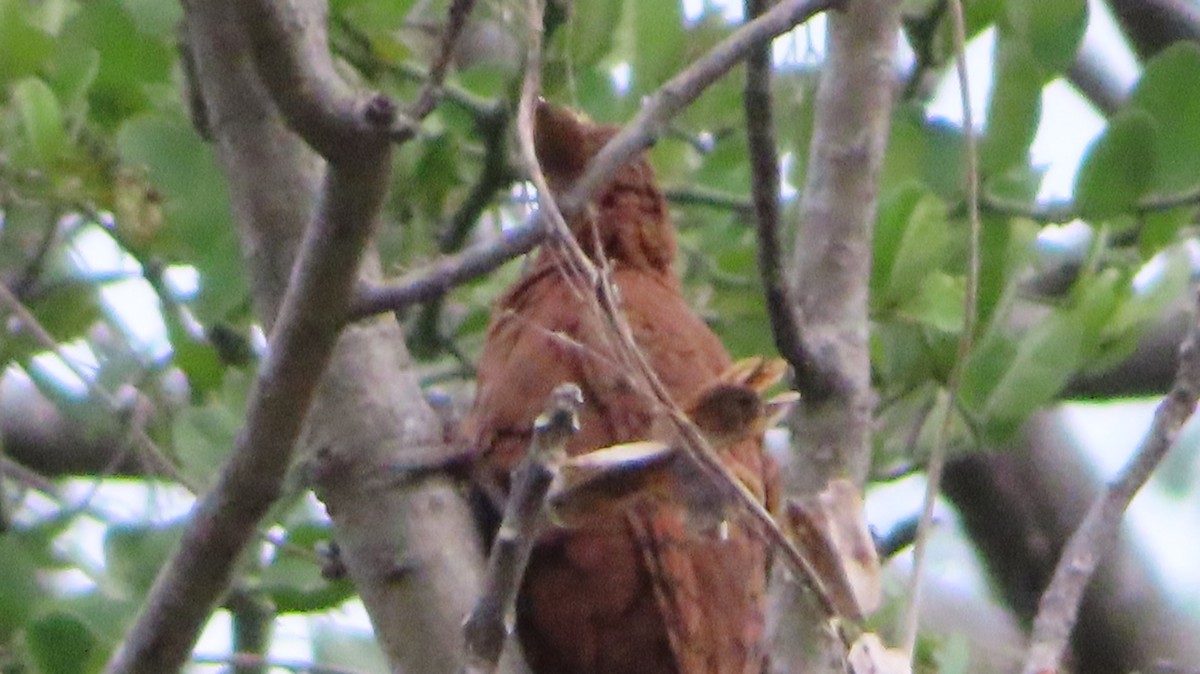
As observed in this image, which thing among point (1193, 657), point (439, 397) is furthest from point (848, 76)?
point (1193, 657)

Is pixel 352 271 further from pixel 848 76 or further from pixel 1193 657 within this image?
pixel 1193 657

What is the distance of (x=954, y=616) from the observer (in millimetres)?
3143

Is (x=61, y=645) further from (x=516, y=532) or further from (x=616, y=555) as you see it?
(x=516, y=532)

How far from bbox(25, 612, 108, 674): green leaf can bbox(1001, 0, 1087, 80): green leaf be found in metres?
1.02

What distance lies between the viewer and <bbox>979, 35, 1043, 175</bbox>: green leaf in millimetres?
1940

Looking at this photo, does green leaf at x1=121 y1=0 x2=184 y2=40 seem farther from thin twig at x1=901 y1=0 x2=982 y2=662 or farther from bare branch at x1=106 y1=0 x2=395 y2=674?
thin twig at x1=901 y1=0 x2=982 y2=662

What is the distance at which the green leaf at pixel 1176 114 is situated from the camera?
6.31 ft

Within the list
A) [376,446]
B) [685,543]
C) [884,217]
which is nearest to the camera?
[376,446]

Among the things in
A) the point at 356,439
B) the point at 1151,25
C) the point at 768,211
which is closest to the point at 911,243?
the point at 768,211

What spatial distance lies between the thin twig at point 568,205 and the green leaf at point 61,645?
0.68 metres

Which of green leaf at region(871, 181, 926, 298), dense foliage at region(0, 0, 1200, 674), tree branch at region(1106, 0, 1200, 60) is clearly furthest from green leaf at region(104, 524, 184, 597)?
tree branch at region(1106, 0, 1200, 60)

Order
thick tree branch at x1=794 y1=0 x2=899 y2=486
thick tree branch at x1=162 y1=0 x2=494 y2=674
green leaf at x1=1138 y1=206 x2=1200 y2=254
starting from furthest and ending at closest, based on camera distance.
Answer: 1. green leaf at x1=1138 y1=206 x2=1200 y2=254
2. thick tree branch at x1=794 y1=0 x2=899 y2=486
3. thick tree branch at x1=162 y1=0 x2=494 y2=674

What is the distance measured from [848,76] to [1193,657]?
149 centimetres

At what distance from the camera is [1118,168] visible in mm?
1907
